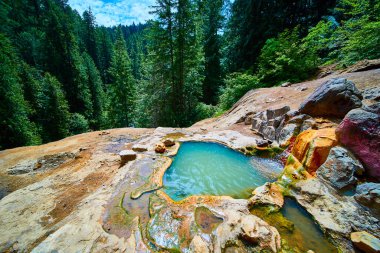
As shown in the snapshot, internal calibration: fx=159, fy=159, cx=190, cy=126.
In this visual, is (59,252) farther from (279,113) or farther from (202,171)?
(279,113)

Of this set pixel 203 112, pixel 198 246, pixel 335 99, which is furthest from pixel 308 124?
pixel 203 112

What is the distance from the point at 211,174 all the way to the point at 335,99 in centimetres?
480

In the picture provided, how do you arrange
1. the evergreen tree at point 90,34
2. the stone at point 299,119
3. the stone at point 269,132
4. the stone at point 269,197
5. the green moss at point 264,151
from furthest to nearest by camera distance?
the evergreen tree at point 90,34
the stone at point 269,132
the green moss at point 264,151
the stone at point 299,119
the stone at point 269,197

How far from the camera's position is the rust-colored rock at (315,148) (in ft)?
13.5

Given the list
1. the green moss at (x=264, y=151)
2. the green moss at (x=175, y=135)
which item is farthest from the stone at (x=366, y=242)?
the green moss at (x=175, y=135)

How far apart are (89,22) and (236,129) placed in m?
47.3

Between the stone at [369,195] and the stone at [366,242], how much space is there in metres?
0.63

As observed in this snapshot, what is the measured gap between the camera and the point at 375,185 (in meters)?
3.07

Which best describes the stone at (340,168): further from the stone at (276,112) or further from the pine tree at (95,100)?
the pine tree at (95,100)

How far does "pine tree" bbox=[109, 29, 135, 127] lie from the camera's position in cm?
1719

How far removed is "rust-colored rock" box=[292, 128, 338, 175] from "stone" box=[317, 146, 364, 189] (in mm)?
195

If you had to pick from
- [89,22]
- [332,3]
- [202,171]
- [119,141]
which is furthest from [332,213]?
[89,22]

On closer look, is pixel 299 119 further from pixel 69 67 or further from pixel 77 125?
pixel 69 67

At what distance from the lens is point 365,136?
3.55 m
